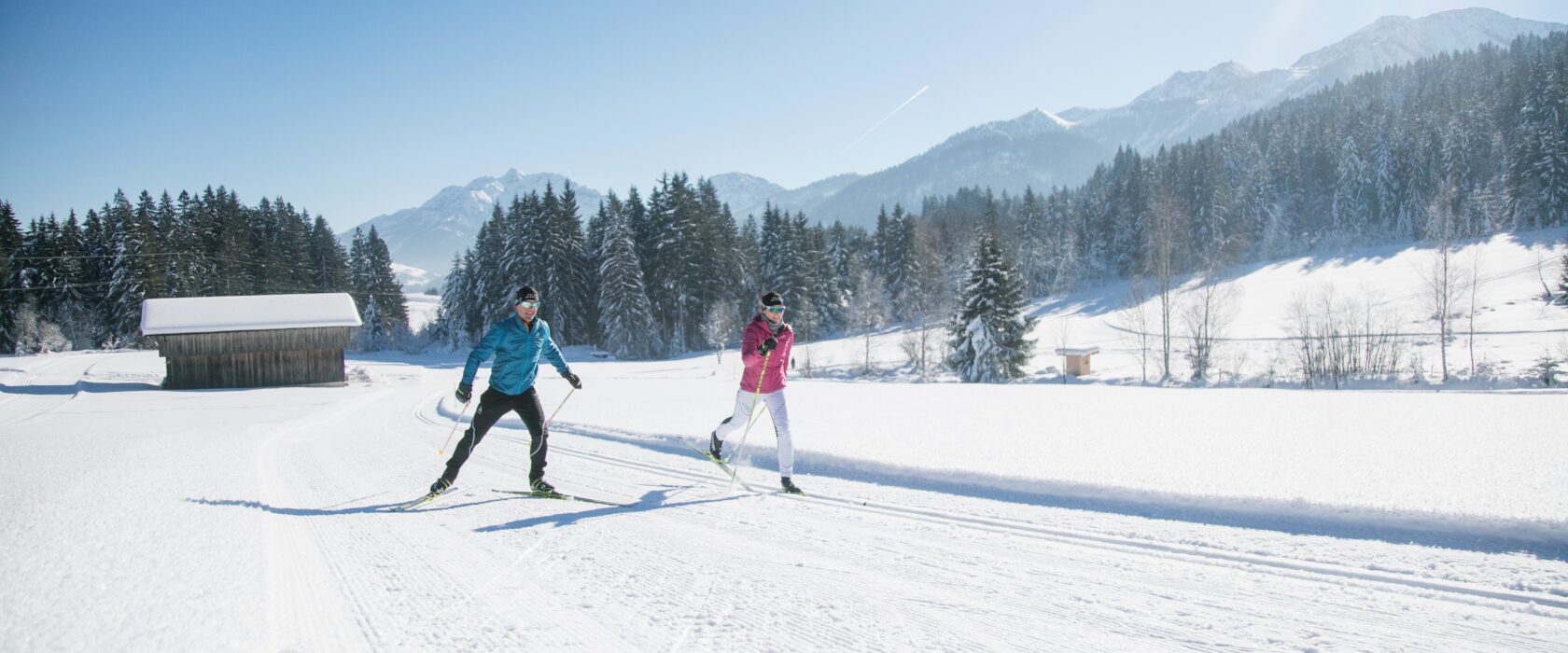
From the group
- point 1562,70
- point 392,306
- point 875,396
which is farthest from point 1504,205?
point 392,306

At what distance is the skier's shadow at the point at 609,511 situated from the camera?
491 centimetres

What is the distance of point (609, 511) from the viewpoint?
5.37 meters

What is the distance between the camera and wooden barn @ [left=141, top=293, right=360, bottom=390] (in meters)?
28.8

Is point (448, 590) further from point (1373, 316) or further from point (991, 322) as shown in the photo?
point (1373, 316)

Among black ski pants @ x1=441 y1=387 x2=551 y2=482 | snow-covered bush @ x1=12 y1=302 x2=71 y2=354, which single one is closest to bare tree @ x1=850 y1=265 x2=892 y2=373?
black ski pants @ x1=441 y1=387 x2=551 y2=482

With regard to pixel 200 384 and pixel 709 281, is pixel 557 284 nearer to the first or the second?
pixel 709 281

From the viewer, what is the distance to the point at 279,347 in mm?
30438

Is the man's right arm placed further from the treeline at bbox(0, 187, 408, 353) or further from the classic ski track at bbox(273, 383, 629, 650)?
the treeline at bbox(0, 187, 408, 353)

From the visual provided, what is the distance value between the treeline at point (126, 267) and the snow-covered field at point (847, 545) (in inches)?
2245

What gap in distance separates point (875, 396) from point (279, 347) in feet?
102

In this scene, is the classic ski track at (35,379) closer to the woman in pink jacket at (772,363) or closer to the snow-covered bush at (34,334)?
the snow-covered bush at (34,334)

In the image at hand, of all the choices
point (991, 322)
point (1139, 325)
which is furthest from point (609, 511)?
point (1139, 325)

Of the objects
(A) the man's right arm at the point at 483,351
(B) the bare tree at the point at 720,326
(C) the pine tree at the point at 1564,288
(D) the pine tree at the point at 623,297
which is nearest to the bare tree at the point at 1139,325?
(C) the pine tree at the point at 1564,288

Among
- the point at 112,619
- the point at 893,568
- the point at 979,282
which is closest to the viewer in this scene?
the point at 112,619
